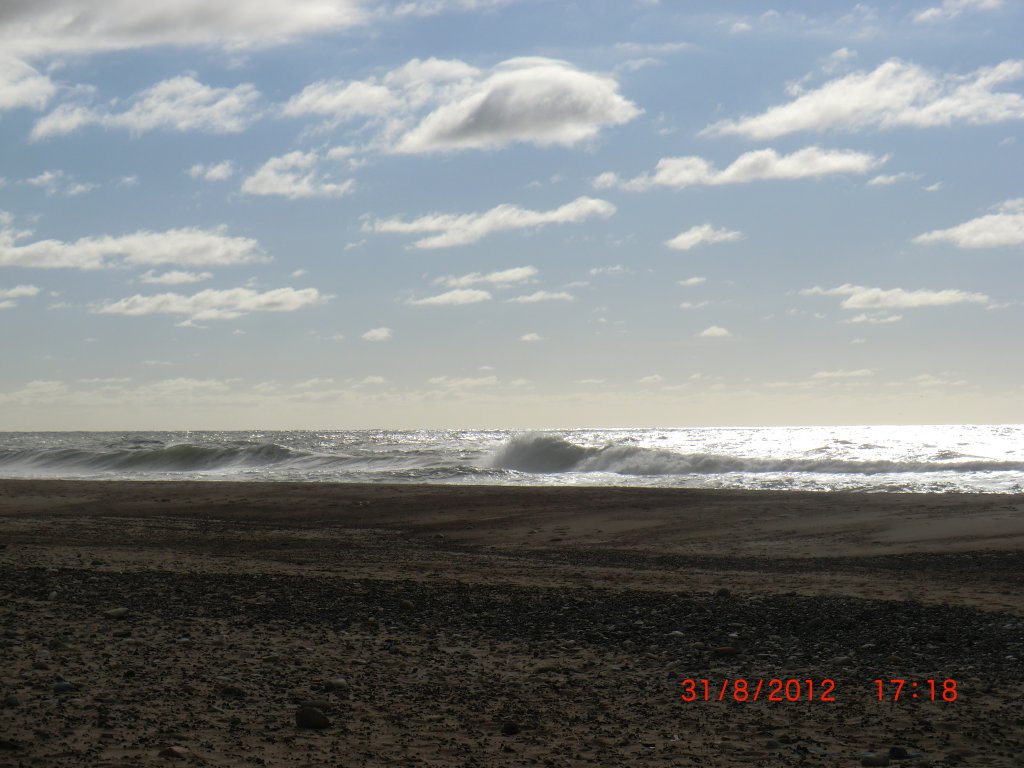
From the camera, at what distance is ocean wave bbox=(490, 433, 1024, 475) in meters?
35.1

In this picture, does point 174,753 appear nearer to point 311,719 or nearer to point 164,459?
point 311,719

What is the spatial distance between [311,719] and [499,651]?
2.17 metres

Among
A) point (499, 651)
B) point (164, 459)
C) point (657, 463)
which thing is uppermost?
point (657, 463)

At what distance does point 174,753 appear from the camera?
4887 millimetres

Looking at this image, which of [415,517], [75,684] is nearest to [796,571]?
[75,684]

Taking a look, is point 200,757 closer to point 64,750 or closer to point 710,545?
point 64,750

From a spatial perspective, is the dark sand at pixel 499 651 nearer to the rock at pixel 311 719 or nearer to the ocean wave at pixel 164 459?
the rock at pixel 311 719

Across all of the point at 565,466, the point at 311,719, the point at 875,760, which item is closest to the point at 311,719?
the point at 311,719

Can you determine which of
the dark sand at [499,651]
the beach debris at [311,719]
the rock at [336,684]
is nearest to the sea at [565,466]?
the dark sand at [499,651]

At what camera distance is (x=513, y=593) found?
977 centimetres

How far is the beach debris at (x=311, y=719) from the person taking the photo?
5.43 m

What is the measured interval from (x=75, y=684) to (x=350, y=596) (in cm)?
362
